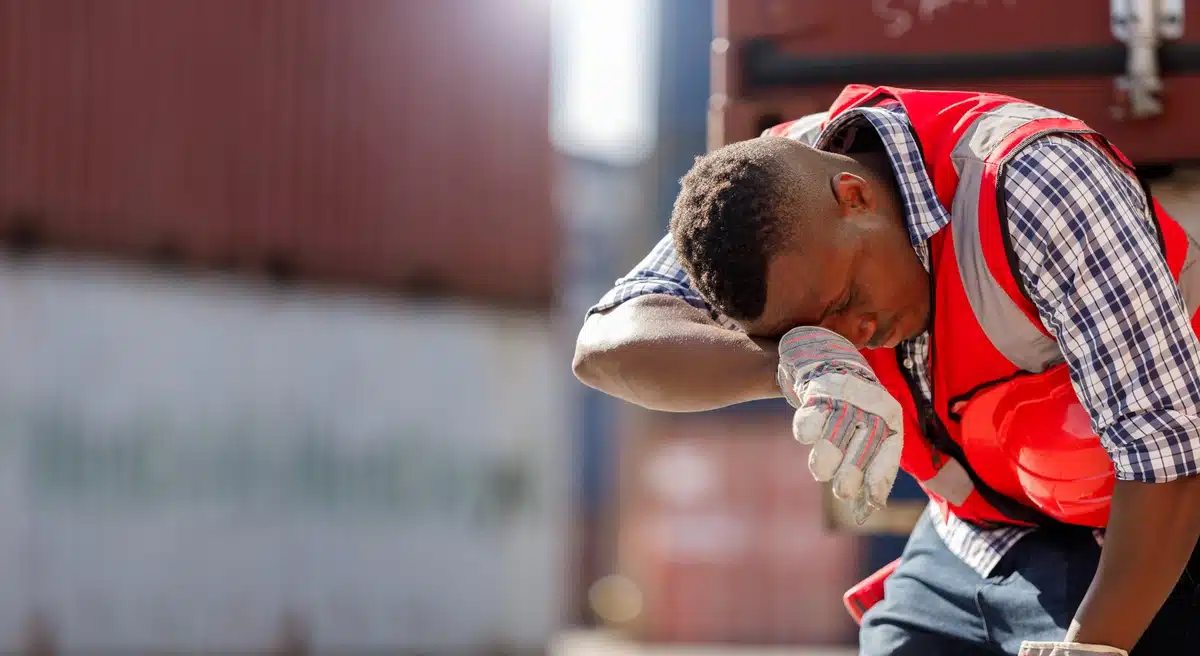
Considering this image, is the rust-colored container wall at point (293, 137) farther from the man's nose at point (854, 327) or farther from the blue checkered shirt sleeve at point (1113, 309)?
the blue checkered shirt sleeve at point (1113, 309)

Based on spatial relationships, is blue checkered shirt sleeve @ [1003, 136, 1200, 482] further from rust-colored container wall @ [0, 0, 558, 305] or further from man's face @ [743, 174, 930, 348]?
rust-colored container wall @ [0, 0, 558, 305]

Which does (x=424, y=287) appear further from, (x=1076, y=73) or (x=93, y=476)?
(x=1076, y=73)

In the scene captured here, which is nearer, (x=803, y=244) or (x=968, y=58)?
(x=803, y=244)

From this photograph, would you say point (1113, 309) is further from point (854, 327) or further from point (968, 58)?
point (968, 58)

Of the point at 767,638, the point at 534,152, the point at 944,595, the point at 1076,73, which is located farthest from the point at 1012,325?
the point at 767,638

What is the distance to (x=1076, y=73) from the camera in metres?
2.95

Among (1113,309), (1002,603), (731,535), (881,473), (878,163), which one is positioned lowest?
(731,535)

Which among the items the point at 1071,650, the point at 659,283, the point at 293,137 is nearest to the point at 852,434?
the point at 1071,650

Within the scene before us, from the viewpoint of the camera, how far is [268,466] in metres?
12.0

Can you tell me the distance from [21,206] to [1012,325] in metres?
9.81

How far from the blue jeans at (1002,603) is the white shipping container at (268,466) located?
912 centimetres

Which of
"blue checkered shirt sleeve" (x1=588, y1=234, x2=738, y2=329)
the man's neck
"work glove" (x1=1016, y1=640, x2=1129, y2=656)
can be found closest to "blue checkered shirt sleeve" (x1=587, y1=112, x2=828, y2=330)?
"blue checkered shirt sleeve" (x1=588, y1=234, x2=738, y2=329)

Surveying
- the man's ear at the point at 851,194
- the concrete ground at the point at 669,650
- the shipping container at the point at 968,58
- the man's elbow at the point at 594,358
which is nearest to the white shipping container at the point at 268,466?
the concrete ground at the point at 669,650

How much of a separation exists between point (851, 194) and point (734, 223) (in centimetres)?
20
